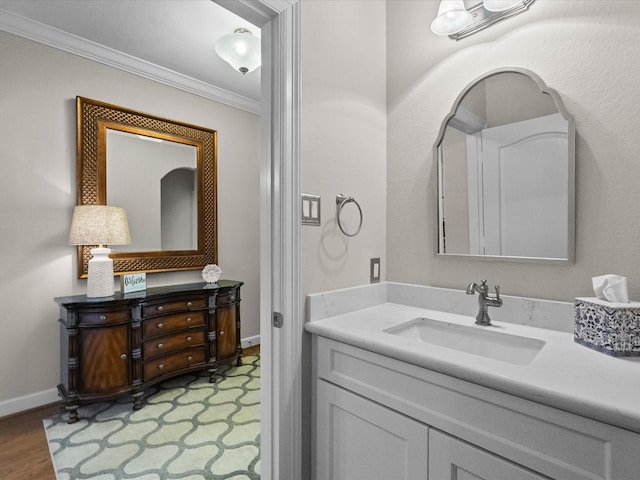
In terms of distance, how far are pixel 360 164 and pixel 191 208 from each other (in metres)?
2.05

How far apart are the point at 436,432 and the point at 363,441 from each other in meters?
0.29

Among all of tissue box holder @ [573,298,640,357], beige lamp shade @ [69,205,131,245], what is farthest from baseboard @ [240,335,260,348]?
tissue box holder @ [573,298,640,357]

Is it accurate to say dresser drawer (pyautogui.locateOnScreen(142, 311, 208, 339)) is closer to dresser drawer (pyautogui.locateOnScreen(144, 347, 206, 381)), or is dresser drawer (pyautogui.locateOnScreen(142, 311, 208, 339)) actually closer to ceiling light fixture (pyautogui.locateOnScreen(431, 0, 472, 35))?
dresser drawer (pyautogui.locateOnScreen(144, 347, 206, 381))

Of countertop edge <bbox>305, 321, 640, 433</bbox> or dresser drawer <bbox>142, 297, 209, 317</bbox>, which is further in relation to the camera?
dresser drawer <bbox>142, 297, 209, 317</bbox>

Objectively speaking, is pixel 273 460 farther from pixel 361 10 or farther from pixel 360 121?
pixel 361 10

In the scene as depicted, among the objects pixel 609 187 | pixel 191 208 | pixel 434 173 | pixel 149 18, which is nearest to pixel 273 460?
pixel 434 173

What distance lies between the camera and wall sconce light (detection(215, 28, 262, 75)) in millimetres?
2172

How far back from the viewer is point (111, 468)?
169 cm

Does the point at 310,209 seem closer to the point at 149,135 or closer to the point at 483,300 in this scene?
the point at 483,300

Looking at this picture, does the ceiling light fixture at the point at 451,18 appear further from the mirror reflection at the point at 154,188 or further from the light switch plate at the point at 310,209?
the mirror reflection at the point at 154,188

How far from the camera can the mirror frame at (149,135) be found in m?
2.44

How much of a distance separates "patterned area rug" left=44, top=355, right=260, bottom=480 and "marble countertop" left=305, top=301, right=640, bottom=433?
3.54 ft

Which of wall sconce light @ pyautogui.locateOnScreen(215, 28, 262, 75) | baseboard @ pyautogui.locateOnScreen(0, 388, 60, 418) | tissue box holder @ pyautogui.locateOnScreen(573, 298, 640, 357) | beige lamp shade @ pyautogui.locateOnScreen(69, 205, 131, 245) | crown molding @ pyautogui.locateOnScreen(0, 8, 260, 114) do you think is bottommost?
baseboard @ pyautogui.locateOnScreen(0, 388, 60, 418)

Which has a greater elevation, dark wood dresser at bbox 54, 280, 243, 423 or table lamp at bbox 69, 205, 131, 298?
Result: table lamp at bbox 69, 205, 131, 298
